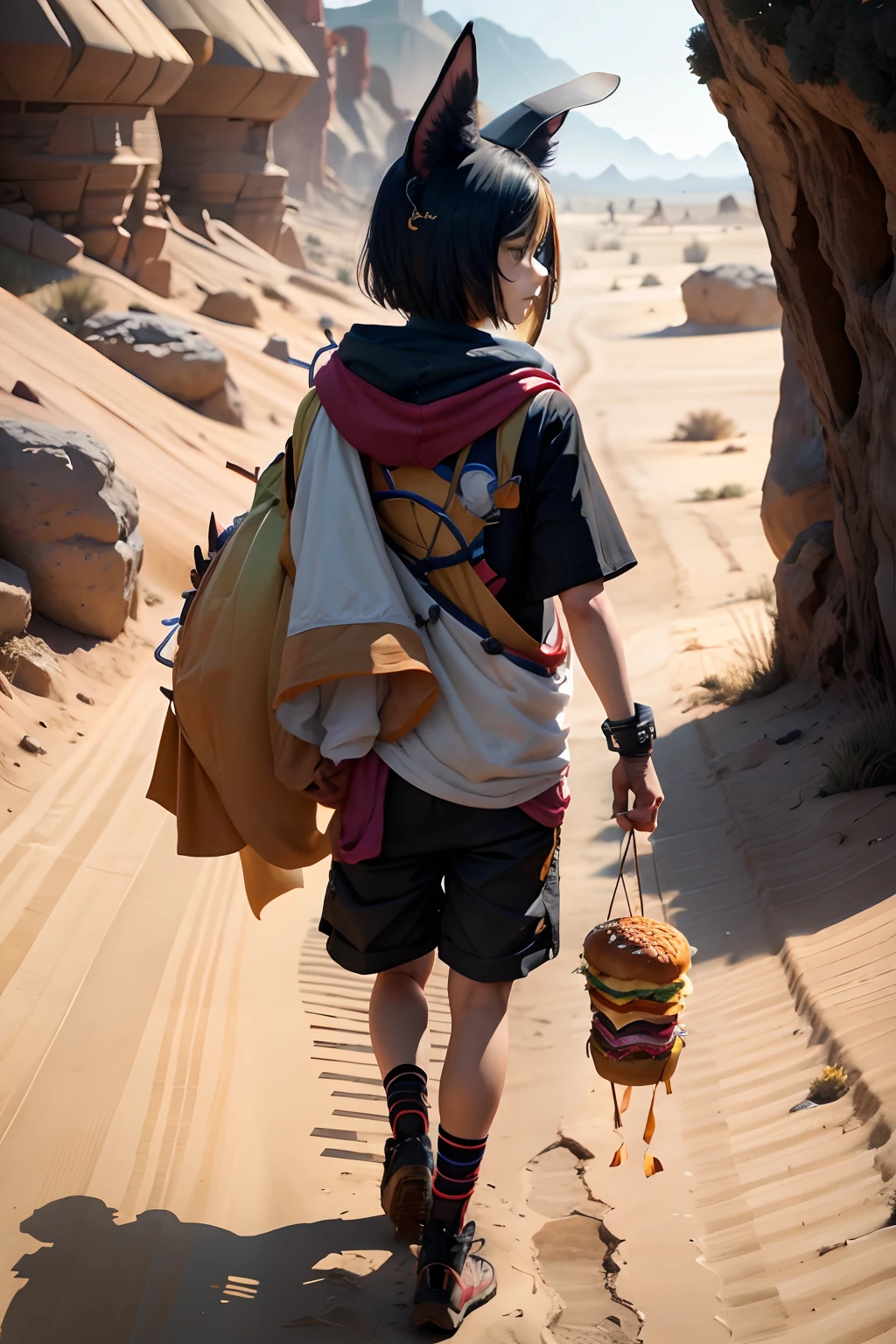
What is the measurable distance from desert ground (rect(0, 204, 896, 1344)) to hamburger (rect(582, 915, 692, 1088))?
1.70 feet

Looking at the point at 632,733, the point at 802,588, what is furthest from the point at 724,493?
the point at 632,733

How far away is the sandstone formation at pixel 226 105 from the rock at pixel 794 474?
13398 mm

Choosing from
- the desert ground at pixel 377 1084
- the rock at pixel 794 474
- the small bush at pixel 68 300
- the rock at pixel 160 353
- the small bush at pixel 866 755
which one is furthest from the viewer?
the small bush at pixel 68 300

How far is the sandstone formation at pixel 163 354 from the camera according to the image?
1145 cm

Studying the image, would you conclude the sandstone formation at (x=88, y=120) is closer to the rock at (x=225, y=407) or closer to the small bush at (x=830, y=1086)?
the rock at (x=225, y=407)

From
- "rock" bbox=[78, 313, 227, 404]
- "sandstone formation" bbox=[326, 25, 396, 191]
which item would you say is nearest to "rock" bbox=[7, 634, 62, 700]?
"rock" bbox=[78, 313, 227, 404]

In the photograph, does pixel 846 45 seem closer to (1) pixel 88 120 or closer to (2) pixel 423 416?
(2) pixel 423 416

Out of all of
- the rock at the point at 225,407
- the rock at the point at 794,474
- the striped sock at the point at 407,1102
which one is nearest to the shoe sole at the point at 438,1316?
the striped sock at the point at 407,1102

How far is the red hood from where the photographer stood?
2.18 meters

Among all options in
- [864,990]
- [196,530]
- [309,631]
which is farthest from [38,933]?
[196,530]

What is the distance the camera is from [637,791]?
7.75ft

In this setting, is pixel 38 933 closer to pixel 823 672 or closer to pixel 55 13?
pixel 823 672

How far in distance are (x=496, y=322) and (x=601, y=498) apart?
0.39m

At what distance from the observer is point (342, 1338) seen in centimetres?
238
